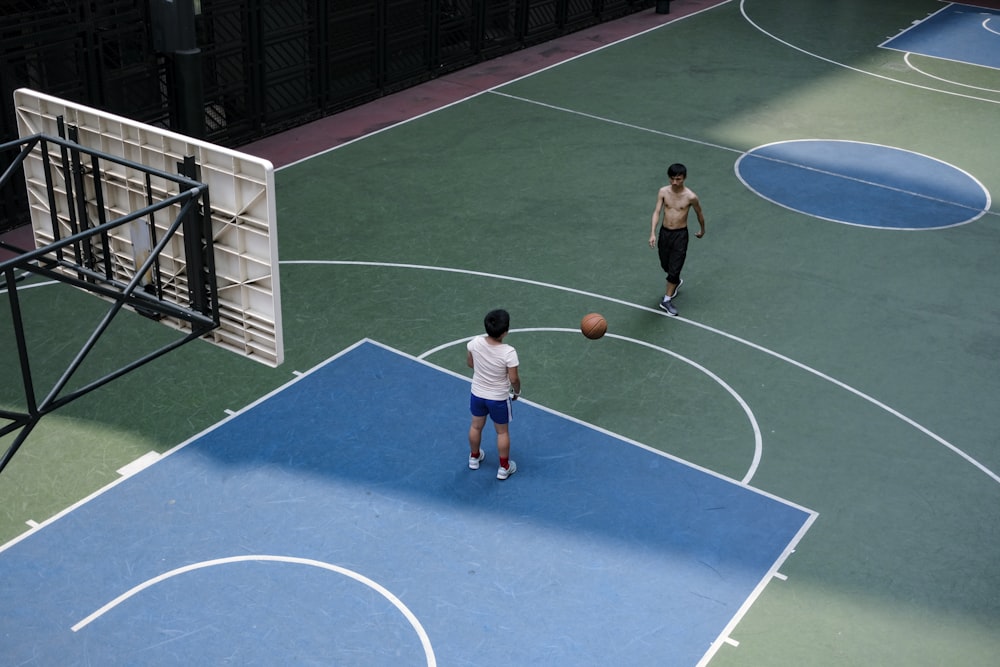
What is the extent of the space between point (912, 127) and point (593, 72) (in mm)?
6094

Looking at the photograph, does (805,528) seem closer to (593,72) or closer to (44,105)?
(44,105)

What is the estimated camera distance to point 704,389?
12.4 meters

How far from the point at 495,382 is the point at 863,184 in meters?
9.99

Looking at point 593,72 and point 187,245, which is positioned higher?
point 187,245

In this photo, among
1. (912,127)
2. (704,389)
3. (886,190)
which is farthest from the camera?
(912,127)

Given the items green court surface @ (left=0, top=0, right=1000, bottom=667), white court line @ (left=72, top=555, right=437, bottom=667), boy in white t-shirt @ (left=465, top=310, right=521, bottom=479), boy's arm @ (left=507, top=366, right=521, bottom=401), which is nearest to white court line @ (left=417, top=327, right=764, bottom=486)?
green court surface @ (left=0, top=0, right=1000, bottom=667)

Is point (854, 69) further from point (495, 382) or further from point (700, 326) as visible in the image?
point (495, 382)

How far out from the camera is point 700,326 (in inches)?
535

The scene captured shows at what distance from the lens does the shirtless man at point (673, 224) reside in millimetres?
13148

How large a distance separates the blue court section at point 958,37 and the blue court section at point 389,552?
17471 mm

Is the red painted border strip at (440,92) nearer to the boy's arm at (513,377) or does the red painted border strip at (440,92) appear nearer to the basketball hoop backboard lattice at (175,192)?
the basketball hoop backboard lattice at (175,192)

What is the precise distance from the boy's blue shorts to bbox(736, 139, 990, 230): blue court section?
324 inches

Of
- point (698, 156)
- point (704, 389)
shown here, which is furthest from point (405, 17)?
point (704, 389)

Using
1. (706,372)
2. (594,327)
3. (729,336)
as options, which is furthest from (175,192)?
(729,336)
